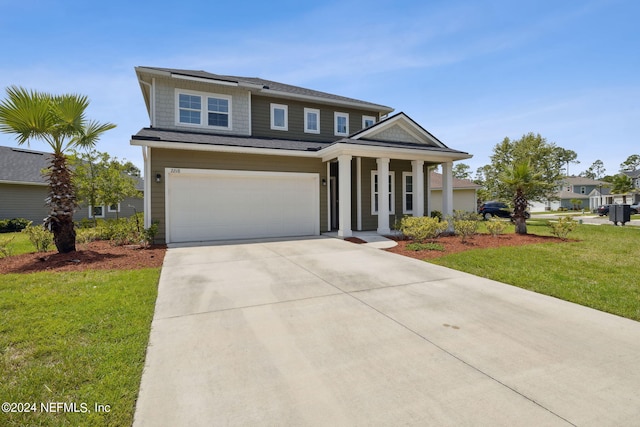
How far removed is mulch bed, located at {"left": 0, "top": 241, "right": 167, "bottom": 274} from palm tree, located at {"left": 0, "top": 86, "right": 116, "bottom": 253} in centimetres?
60

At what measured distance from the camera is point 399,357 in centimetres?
292

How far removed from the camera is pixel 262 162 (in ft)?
36.4

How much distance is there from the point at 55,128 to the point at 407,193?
13.0 m

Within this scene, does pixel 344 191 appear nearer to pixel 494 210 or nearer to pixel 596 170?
pixel 494 210

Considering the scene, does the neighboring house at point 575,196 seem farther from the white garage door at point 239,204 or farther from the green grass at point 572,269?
the white garage door at point 239,204

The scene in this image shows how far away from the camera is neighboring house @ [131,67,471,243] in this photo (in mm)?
10094

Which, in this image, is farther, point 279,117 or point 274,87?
point 274,87

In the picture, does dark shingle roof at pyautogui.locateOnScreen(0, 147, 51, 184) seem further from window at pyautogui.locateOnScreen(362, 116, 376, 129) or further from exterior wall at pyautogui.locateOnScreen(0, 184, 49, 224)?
window at pyautogui.locateOnScreen(362, 116, 376, 129)

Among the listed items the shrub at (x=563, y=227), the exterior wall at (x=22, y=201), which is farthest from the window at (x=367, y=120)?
the exterior wall at (x=22, y=201)

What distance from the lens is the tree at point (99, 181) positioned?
41.7ft

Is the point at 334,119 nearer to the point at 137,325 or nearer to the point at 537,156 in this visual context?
the point at 137,325

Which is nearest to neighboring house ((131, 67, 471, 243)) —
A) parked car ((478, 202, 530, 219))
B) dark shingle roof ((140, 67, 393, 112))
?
dark shingle roof ((140, 67, 393, 112))

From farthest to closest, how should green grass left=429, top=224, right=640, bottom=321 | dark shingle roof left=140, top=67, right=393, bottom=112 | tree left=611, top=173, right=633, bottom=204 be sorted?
tree left=611, top=173, right=633, bottom=204, dark shingle roof left=140, top=67, right=393, bottom=112, green grass left=429, top=224, right=640, bottom=321

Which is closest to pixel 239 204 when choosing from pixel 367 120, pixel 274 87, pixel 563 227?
pixel 274 87
